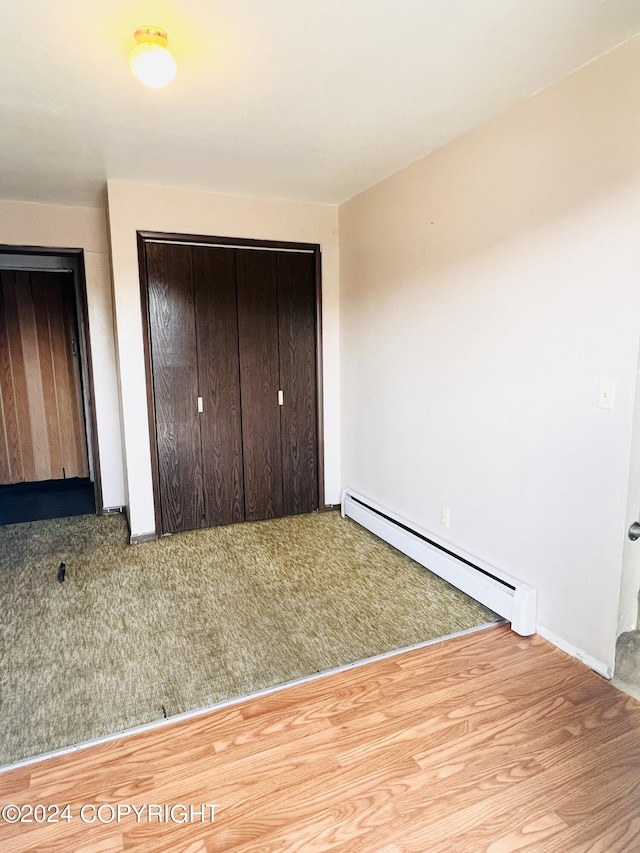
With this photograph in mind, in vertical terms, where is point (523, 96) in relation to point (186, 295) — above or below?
above

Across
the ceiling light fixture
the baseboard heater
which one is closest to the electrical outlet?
the baseboard heater

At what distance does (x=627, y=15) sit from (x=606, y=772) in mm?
2484

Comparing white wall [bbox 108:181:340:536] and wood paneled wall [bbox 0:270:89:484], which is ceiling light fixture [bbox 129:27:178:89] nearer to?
white wall [bbox 108:181:340:536]

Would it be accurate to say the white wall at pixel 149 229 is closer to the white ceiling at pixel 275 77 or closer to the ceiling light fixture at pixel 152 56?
the white ceiling at pixel 275 77

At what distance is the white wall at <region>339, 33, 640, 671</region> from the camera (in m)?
1.97

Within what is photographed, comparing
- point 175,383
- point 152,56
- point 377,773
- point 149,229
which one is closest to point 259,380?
point 175,383

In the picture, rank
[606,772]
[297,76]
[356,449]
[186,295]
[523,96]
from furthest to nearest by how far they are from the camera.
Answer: [356,449] < [186,295] < [523,96] < [297,76] < [606,772]

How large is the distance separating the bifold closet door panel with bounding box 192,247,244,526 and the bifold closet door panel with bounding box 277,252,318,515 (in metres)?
0.38

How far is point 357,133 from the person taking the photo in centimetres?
262

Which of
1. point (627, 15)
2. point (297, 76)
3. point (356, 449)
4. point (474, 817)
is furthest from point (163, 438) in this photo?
point (627, 15)

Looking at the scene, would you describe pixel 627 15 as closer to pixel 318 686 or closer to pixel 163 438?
pixel 318 686

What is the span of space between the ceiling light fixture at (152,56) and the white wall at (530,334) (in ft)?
5.05

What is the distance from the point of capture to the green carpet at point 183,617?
6.72 ft

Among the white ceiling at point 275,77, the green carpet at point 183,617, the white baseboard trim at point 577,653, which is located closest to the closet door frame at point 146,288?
the white ceiling at point 275,77
